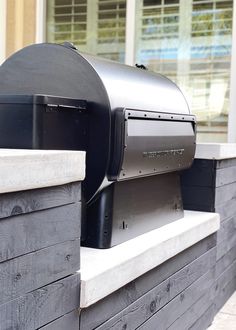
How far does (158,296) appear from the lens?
1.74 metres

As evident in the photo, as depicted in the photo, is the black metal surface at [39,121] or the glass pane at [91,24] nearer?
the black metal surface at [39,121]

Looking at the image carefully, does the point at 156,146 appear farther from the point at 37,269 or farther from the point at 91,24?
the point at 91,24

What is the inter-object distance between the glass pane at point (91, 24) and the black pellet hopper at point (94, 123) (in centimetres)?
260

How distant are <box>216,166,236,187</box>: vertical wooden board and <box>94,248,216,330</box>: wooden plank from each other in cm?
35

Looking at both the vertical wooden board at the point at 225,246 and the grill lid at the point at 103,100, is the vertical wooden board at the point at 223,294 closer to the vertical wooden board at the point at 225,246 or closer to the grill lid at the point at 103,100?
the vertical wooden board at the point at 225,246

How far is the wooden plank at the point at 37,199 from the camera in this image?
0.96 meters

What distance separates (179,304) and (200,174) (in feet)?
2.22

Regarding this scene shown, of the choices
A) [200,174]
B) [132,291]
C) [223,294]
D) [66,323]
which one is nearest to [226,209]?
[200,174]

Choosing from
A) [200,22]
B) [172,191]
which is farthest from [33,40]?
[172,191]

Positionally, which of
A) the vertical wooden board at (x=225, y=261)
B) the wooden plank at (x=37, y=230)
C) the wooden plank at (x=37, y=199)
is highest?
the wooden plank at (x=37, y=199)

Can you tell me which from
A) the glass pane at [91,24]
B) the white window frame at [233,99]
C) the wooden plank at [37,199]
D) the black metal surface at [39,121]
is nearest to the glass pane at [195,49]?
the white window frame at [233,99]

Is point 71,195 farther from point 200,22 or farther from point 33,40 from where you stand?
point 33,40

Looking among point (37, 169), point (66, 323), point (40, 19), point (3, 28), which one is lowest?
point (66, 323)

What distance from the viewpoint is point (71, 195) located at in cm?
120
